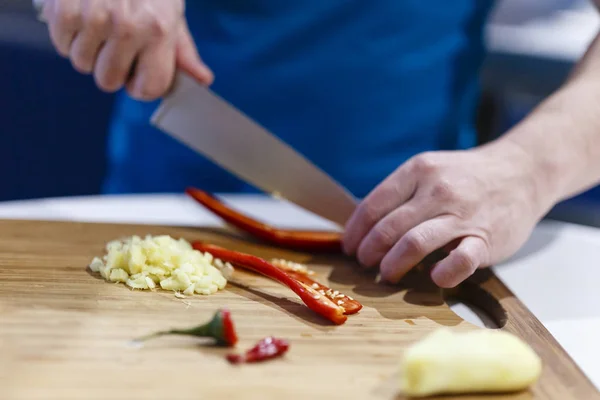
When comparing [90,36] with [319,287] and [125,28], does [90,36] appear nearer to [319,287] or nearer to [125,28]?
[125,28]

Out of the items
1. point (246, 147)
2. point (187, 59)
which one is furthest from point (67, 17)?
point (246, 147)

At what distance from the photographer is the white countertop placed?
1.13 metres

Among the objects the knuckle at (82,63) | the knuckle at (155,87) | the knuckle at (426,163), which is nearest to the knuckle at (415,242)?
the knuckle at (426,163)

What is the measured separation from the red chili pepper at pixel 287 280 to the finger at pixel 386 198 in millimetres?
170

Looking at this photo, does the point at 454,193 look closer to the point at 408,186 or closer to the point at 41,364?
the point at 408,186

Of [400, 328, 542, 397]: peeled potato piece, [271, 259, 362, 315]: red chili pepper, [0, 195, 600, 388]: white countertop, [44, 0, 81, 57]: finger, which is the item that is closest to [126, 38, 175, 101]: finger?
[44, 0, 81, 57]: finger

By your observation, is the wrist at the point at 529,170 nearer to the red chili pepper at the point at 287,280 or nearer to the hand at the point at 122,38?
the red chili pepper at the point at 287,280

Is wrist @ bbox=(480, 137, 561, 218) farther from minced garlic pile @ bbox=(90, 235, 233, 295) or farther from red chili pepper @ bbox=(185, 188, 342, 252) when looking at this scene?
minced garlic pile @ bbox=(90, 235, 233, 295)

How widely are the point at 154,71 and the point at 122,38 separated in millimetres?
81

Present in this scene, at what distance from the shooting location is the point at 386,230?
114cm

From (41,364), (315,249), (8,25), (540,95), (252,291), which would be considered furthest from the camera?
(540,95)

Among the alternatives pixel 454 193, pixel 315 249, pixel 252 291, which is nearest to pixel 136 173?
pixel 315 249

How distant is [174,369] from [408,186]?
50 centimetres

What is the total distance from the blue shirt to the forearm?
1.25 feet
